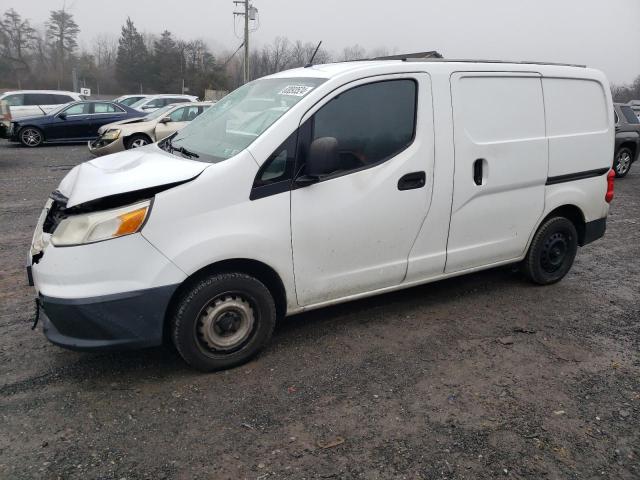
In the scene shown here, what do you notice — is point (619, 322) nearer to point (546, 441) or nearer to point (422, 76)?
point (546, 441)

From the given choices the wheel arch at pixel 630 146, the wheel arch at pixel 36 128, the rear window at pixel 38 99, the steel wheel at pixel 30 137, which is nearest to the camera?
the wheel arch at pixel 630 146

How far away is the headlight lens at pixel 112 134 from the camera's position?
1312 centimetres

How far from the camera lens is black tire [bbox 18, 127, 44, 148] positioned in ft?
52.8

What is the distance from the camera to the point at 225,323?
3330 mm

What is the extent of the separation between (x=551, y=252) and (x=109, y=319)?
12.8ft

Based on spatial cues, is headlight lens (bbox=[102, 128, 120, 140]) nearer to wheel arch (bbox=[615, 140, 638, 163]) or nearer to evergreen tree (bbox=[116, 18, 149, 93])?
wheel arch (bbox=[615, 140, 638, 163])

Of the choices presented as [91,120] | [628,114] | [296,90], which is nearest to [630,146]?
[628,114]

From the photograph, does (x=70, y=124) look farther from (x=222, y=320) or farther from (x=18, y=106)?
A: (x=222, y=320)

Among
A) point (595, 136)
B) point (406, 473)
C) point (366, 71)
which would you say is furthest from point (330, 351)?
point (595, 136)

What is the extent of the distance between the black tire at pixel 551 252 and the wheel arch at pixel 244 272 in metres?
2.54

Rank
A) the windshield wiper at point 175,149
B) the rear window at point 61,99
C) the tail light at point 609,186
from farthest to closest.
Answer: the rear window at point 61,99 < the tail light at point 609,186 < the windshield wiper at point 175,149

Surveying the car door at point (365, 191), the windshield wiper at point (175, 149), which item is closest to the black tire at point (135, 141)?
the windshield wiper at point (175, 149)

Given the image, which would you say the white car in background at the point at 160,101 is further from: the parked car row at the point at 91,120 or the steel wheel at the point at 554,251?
the steel wheel at the point at 554,251

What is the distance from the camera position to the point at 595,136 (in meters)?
4.84
